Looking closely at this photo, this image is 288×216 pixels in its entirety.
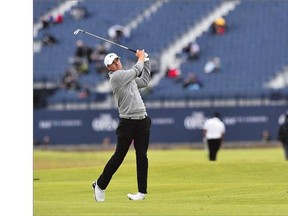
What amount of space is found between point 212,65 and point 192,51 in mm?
1769

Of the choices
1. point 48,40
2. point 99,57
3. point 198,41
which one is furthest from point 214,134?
point 48,40

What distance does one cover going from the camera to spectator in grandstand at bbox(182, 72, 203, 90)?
145ft

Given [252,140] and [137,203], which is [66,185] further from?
[252,140]

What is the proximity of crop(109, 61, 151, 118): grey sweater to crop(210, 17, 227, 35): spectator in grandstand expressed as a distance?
34424 millimetres

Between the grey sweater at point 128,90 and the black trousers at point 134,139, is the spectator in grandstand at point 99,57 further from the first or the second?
the grey sweater at point 128,90

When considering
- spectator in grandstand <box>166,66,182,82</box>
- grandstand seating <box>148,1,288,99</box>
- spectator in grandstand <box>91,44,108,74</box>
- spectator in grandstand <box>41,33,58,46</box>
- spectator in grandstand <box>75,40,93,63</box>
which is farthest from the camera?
spectator in grandstand <box>41,33,58,46</box>

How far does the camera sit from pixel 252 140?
137 ft

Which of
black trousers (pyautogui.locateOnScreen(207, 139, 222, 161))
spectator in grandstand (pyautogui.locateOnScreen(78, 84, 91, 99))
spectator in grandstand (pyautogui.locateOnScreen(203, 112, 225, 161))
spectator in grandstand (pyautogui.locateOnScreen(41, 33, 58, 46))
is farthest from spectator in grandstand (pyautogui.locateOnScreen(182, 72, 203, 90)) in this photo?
spectator in grandstand (pyautogui.locateOnScreen(203, 112, 225, 161))

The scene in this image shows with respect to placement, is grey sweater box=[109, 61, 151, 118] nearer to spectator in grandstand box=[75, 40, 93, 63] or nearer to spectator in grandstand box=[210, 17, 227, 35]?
spectator in grandstand box=[75, 40, 93, 63]

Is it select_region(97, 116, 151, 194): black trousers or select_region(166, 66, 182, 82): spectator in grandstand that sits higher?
select_region(166, 66, 182, 82): spectator in grandstand

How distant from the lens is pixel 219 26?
49.2m

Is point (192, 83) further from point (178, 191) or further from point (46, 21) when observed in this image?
point (178, 191)

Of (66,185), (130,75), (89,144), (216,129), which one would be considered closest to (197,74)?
(89,144)
